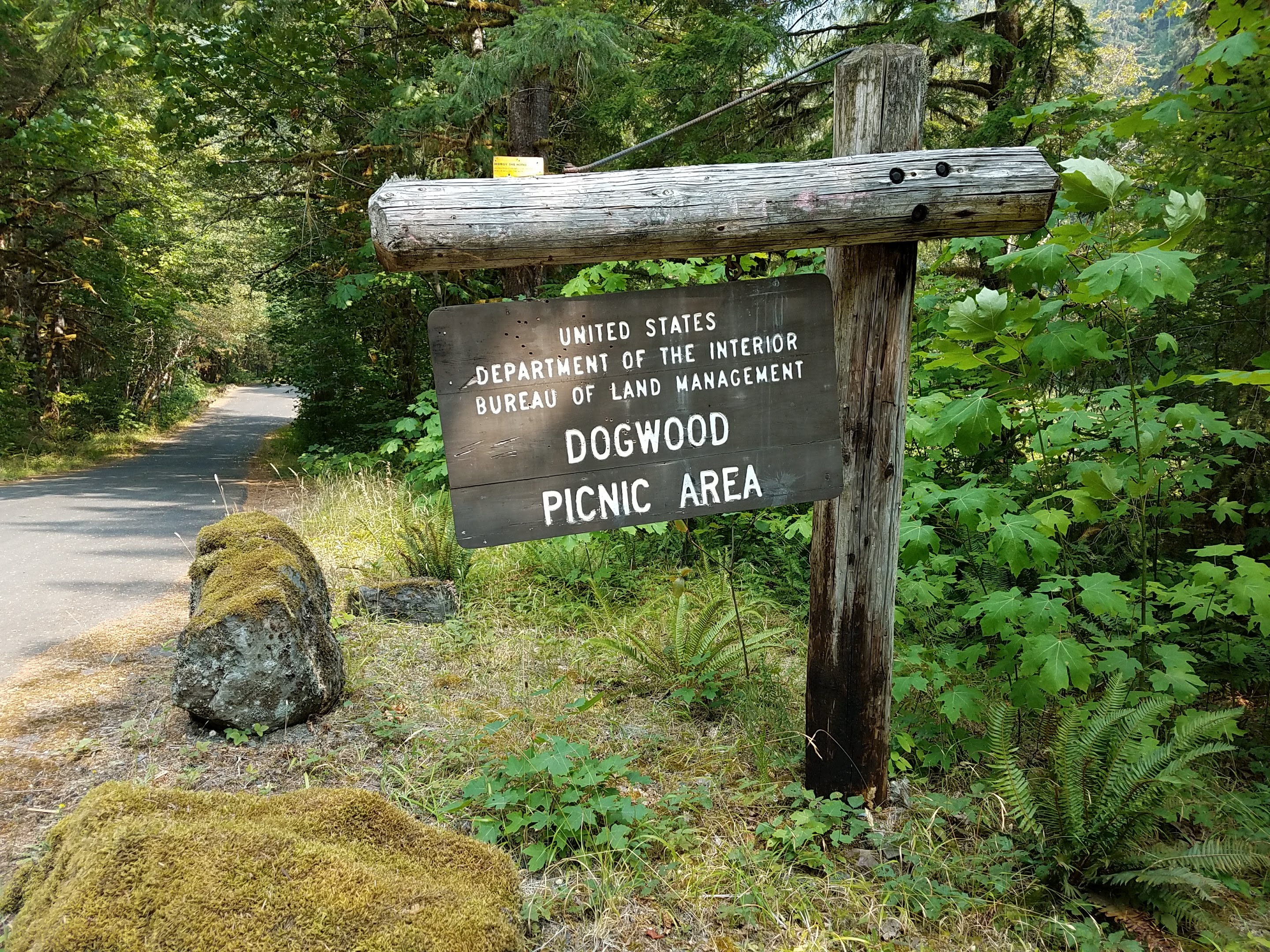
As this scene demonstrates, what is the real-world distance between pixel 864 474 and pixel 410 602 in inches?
134

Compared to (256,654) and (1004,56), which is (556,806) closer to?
(256,654)

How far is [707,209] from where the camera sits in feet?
7.46

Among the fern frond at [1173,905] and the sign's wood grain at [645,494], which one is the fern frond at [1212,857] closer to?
the fern frond at [1173,905]

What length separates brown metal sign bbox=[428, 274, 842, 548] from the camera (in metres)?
2.28

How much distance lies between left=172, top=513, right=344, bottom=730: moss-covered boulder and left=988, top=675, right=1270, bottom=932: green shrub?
2938 mm

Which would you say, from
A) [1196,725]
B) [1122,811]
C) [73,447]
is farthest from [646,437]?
[73,447]

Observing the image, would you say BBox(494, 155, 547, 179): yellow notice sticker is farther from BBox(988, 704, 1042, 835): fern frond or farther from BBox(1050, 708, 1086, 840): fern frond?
BBox(1050, 708, 1086, 840): fern frond

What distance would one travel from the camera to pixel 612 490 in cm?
239

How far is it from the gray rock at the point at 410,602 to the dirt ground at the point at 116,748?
1176 millimetres

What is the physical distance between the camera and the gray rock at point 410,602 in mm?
5051

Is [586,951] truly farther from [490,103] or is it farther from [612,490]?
[490,103]

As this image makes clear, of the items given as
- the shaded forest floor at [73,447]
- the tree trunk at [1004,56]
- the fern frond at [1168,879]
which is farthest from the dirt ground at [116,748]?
the shaded forest floor at [73,447]

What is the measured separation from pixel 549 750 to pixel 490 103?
8190 mm

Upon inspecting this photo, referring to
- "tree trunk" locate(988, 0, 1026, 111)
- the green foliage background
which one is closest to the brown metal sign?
the green foliage background
